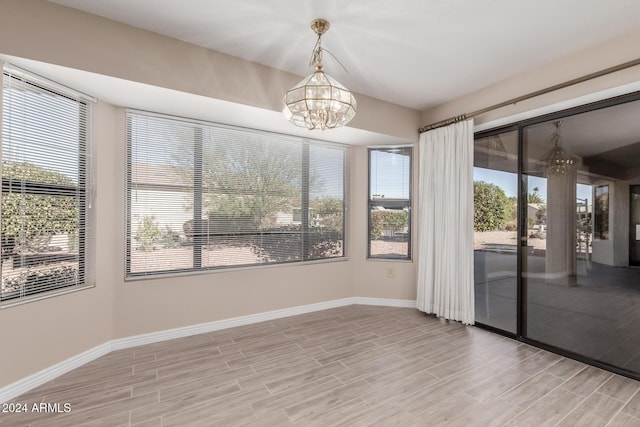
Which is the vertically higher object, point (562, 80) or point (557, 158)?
point (562, 80)

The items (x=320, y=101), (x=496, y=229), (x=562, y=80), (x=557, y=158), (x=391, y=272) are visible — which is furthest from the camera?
(x=391, y=272)

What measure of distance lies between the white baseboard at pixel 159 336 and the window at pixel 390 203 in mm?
699

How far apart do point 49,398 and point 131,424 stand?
78 cm

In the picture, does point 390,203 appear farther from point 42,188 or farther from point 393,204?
point 42,188

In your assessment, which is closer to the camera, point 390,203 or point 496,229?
point 496,229

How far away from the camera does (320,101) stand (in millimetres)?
2020

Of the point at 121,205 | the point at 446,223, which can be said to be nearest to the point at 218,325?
the point at 121,205

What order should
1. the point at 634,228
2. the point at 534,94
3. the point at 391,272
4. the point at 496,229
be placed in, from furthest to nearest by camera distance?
1. the point at 391,272
2. the point at 496,229
3. the point at 534,94
4. the point at 634,228

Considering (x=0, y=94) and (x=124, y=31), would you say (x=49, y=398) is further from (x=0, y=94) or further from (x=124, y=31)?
(x=124, y=31)

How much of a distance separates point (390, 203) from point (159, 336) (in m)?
3.22

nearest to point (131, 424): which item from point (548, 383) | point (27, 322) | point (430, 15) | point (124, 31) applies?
point (27, 322)

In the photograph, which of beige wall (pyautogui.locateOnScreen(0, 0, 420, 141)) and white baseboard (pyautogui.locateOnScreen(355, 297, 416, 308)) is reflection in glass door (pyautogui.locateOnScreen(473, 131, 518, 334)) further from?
beige wall (pyautogui.locateOnScreen(0, 0, 420, 141))

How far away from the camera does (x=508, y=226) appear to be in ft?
11.0

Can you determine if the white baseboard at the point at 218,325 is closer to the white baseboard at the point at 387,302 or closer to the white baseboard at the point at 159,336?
the white baseboard at the point at 159,336
